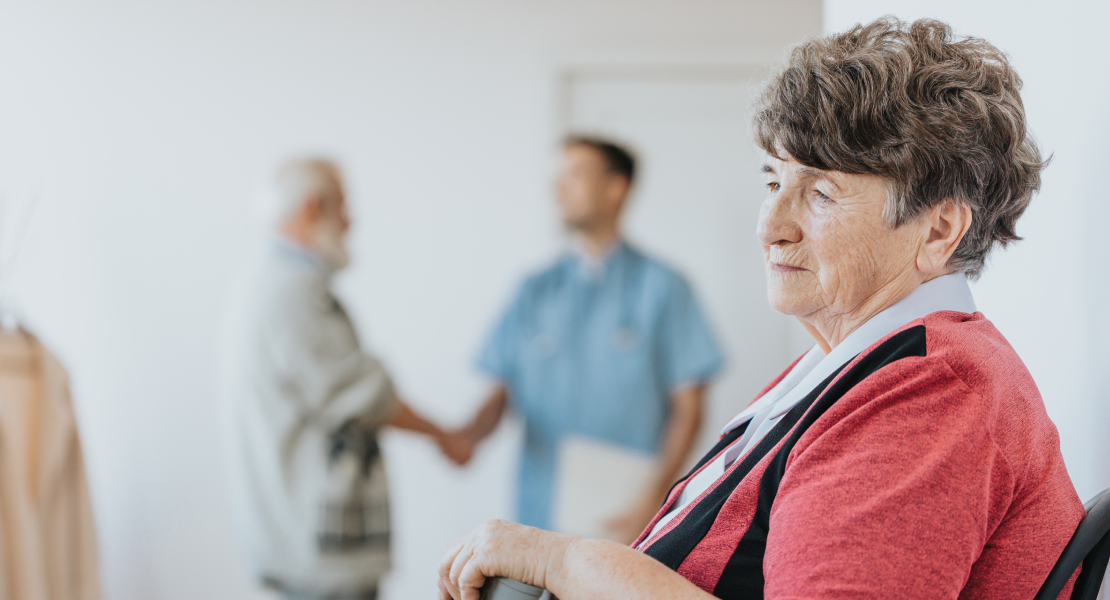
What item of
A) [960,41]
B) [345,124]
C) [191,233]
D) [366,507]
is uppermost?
[345,124]

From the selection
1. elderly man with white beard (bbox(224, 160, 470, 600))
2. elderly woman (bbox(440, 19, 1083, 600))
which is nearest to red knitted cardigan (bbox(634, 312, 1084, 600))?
elderly woman (bbox(440, 19, 1083, 600))

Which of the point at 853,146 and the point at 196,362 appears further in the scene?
the point at 196,362

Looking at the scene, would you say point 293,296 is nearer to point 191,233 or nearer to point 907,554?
point 191,233

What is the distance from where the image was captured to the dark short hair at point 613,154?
2348 millimetres

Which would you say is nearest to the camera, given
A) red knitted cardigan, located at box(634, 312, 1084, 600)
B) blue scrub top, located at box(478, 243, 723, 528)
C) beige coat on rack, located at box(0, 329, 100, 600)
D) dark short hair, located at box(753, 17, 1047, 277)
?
red knitted cardigan, located at box(634, 312, 1084, 600)

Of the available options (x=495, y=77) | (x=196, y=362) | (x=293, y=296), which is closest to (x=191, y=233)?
(x=196, y=362)

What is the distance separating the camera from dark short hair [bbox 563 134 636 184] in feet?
7.70

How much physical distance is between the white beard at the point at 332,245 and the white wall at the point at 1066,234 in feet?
5.19

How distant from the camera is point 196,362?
2.54 metres

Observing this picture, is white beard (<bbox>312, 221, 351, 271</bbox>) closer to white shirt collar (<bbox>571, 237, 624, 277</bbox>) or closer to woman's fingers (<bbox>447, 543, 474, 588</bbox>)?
white shirt collar (<bbox>571, 237, 624, 277</bbox>)

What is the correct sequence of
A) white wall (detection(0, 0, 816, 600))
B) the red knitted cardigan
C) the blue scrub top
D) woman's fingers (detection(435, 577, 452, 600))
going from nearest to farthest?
1. the red knitted cardigan
2. woman's fingers (detection(435, 577, 452, 600))
3. the blue scrub top
4. white wall (detection(0, 0, 816, 600))

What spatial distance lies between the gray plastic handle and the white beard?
154cm

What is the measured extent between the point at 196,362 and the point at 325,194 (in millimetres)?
839

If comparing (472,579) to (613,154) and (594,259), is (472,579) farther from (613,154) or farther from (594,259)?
(613,154)
